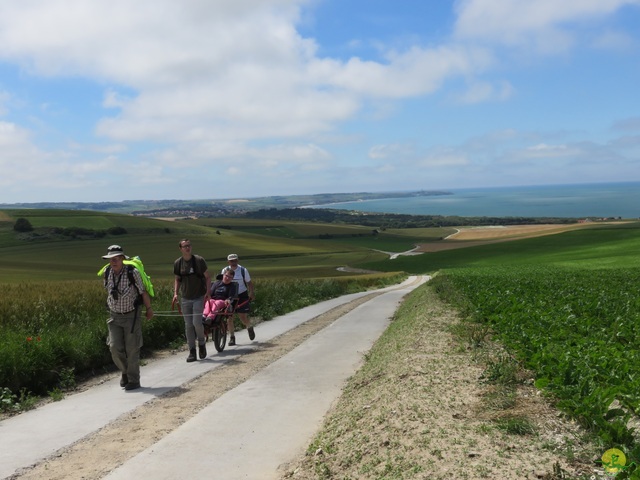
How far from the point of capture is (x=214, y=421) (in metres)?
6.63

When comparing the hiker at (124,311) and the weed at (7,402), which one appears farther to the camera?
the hiker at (124,311)

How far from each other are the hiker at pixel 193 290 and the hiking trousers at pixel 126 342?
2.23 m

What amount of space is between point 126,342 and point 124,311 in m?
0.53

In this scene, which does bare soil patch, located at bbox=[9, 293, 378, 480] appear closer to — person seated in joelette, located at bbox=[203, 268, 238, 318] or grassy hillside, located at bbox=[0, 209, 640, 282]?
person seated in joelette, located at bbox=[203, 268, 238, 318]

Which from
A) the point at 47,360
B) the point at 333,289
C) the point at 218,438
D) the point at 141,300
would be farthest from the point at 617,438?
the point at 333,289

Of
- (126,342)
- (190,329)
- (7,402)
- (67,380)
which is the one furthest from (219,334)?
(7,402)

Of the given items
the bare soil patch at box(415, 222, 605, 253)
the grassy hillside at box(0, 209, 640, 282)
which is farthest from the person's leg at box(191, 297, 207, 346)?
the bare soil patch at box(415, 222, 605, 253)

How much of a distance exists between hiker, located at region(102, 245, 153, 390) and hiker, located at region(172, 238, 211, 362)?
224 cm

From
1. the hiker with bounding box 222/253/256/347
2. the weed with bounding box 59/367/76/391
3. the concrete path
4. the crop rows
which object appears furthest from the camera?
the hiker with bounding box 222/253/256/347

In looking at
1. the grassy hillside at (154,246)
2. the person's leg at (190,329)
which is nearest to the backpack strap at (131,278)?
the person's leg at (190,329)

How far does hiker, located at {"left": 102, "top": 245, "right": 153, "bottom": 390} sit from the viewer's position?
8898 millimetres

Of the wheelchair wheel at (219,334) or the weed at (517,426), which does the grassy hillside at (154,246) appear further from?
the weed at (517,426)

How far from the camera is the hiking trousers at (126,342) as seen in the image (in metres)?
8.90

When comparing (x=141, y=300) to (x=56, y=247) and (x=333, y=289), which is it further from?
(x=56, y=247)
